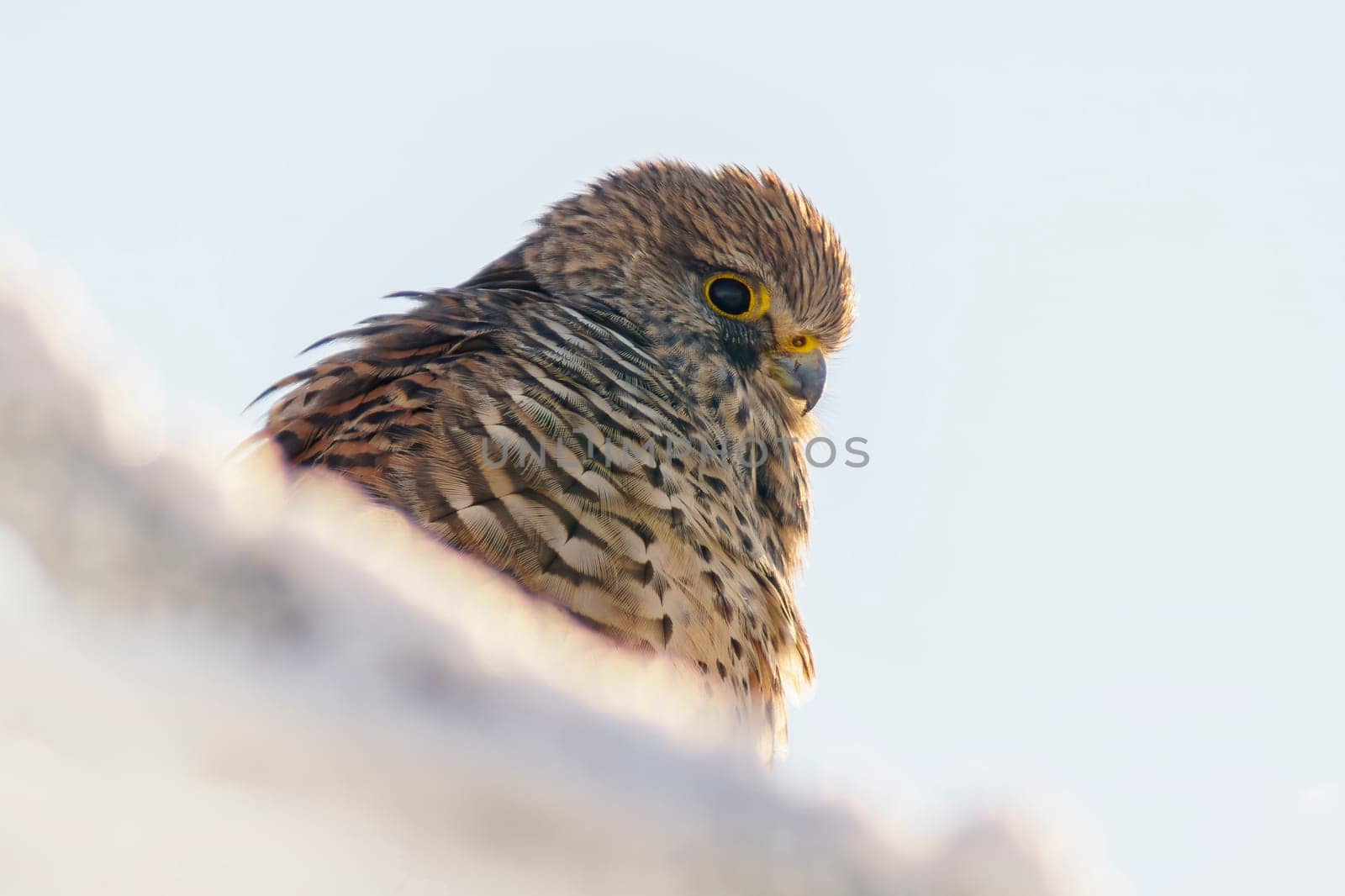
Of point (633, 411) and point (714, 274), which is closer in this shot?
point (633, 411)

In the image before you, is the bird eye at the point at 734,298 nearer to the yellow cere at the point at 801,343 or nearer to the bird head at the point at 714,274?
the bird head at the point at 714,274

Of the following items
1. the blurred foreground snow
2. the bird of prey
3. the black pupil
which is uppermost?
the black pupil

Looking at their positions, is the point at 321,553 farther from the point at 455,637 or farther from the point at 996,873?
the point at 996,873

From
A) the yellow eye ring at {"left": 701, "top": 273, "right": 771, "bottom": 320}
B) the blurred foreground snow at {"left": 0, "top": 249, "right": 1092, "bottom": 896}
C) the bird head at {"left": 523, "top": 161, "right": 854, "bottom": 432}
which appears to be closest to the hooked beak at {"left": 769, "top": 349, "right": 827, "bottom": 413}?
the bird head at {"left": 523, "top": 161, "right": 854, "bottom": 432}

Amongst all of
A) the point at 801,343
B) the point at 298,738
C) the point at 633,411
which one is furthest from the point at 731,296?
the point at 298,738

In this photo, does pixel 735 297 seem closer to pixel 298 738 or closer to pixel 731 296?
pixel 731 296

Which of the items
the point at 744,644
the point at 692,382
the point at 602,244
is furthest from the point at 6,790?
the point at 602,244

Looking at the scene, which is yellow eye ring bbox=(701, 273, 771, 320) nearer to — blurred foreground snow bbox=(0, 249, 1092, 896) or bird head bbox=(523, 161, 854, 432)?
bird head bbox=(523, 161, 854, 432)
